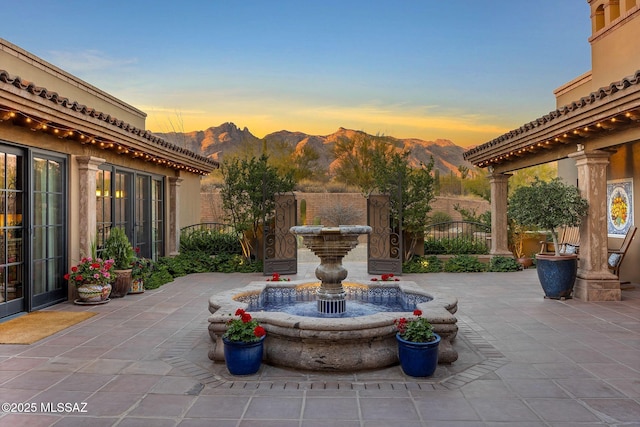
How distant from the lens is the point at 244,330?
385 cm

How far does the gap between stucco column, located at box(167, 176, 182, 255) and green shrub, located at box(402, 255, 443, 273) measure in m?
6.25

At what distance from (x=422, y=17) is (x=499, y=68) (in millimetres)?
4405

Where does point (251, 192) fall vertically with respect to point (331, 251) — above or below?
above

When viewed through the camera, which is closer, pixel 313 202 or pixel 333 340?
pixel 333 340

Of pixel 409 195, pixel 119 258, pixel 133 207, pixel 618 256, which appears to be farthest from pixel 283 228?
pixel 618 256

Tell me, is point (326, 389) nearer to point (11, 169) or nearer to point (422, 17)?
point (11, 169)

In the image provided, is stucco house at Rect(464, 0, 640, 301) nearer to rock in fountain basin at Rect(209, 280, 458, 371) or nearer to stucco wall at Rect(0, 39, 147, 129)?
rock in fountain basin at Rect(209, 280, 458, 371)

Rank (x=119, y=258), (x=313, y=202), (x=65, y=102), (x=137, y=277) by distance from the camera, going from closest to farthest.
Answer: (x=65, y=102) → (x=119, y=258) → (x=137, y=277) → (x=313, y=202)

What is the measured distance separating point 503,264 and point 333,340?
8.87 meters

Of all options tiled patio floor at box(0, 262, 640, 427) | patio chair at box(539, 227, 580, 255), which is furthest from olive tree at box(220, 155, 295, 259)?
patio chair at box(539, 227, 580, 255)

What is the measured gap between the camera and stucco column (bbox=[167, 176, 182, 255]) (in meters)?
12.0

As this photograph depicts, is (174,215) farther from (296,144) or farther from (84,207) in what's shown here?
(296,144)

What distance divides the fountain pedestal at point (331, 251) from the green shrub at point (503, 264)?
7.30m

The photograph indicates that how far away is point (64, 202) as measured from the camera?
7316mm
